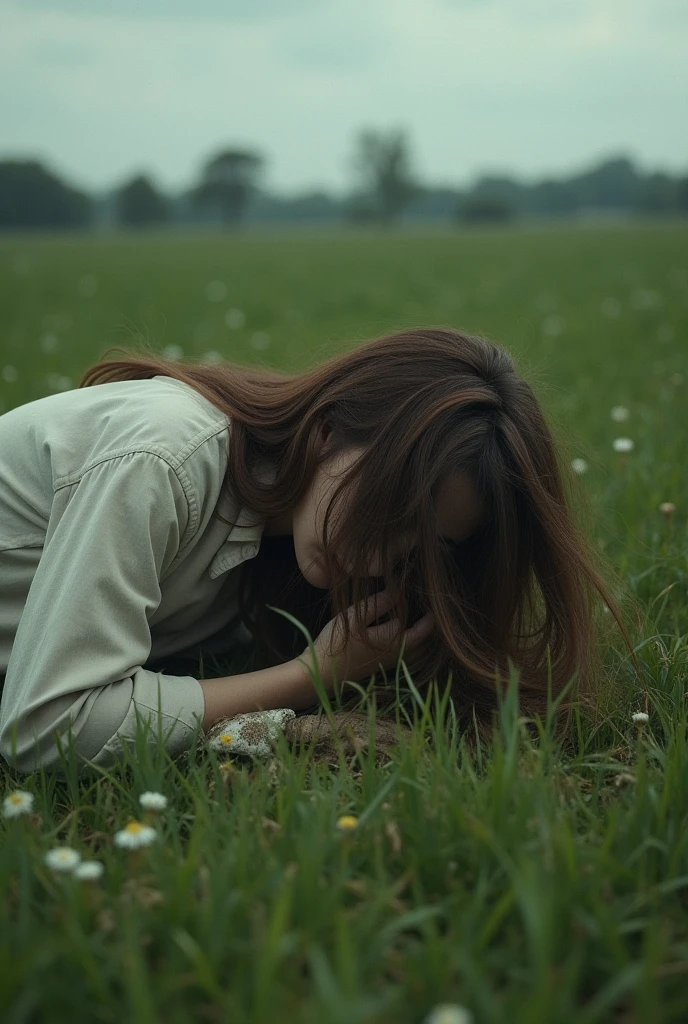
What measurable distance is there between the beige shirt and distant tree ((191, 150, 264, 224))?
8532cm

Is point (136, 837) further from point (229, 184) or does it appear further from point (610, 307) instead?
point (229, 184)

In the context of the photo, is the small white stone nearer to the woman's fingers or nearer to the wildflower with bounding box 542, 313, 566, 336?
the woman's fingers

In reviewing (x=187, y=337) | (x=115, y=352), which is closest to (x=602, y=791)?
(x=115, y=352)

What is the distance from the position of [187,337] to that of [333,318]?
6.10 feet

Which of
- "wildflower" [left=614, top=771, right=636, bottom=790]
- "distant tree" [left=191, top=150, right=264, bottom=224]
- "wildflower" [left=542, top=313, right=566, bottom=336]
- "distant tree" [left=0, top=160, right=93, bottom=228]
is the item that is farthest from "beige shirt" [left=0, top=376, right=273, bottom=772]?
"distant tree" [left=191, top=150, right=264, bottom=224]

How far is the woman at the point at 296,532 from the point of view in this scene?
1.70 metres

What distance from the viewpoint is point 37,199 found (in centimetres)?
4509

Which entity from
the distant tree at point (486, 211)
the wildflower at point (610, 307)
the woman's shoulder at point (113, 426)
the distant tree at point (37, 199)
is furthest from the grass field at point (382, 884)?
the distant tree at point (486, 211)

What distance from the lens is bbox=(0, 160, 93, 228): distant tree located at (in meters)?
36.0

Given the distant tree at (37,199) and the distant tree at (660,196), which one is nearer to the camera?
the distant tree at (37,199)

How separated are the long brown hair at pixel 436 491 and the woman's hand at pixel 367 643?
3cm

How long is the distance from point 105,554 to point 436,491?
575mm

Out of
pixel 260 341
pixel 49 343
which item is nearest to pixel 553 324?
pixel 260 341

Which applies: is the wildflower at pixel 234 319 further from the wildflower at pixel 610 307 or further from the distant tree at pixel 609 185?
the distant tree at pixel 609 185
